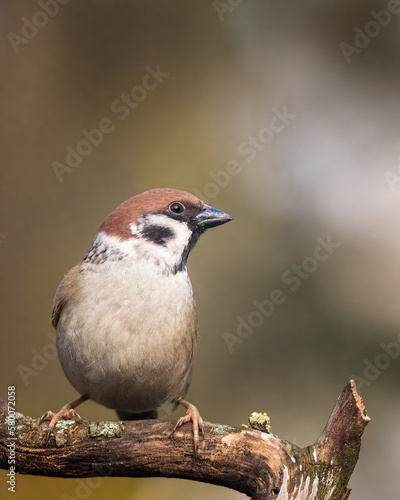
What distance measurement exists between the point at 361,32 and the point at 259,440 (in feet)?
15.4

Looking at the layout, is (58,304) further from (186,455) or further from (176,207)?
(186,455)

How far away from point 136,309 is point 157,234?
0.42 m

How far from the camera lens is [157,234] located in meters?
3.11

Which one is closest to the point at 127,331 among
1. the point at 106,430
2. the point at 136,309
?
the point at 136,309

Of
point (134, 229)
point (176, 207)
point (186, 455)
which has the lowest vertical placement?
point (186, 455)

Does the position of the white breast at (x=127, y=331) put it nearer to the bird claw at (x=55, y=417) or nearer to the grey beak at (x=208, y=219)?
the bird claw at (x=55, y=417)

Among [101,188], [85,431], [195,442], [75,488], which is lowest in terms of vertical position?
[75,488]

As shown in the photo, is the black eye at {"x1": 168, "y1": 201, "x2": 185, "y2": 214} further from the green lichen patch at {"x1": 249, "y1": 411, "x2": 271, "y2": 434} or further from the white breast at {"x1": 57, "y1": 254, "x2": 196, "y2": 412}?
the green lichen patch at {"x1": 249, "y1": 411, "x2": 271, "y2": 434}

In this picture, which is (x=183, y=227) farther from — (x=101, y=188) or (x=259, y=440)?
(x=101, y=188)

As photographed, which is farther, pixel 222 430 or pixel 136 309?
pixel 136 309

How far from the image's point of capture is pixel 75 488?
15.0 feet

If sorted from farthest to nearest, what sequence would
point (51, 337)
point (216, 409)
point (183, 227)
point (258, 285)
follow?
point (258, 285) < point (216, 409) < point (51, 337) < point (183, 227)

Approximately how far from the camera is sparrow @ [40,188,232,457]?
294cm

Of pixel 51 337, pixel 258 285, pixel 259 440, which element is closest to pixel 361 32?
pixel 258 285
